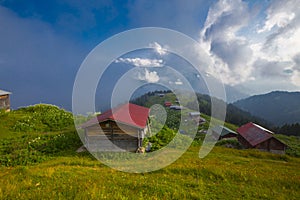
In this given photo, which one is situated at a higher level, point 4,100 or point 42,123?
point 4,100

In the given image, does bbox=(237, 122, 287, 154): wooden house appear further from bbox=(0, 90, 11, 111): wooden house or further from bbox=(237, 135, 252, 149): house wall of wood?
bbox=(0, 90, 11, 111): wooden house

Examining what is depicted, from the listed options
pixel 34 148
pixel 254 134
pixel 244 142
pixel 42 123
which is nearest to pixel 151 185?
pixel 34 148

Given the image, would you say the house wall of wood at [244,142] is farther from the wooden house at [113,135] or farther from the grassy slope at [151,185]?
the grassy slope at [151,185]

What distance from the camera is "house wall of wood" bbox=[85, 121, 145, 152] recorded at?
2081cm

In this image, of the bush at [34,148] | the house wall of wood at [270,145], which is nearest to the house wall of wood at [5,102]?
the bush at [34,148]

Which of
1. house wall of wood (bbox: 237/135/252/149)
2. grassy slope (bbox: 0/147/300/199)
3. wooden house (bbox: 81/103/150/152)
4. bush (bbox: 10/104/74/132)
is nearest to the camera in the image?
grassy slope (bbox: 0/147/300/199)

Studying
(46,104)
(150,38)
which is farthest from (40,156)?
(46,104)

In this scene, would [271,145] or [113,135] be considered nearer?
[113,135]

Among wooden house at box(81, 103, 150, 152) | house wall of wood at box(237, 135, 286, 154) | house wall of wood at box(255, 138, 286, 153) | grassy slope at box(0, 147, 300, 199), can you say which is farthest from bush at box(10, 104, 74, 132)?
house wall of wood at box(255, 138, 286, 153)

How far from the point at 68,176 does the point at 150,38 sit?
514 inches

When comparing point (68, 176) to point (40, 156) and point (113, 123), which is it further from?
point (113, 123)

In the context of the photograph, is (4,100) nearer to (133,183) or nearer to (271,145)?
(133,183)

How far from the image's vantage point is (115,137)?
Answer: 826 inches

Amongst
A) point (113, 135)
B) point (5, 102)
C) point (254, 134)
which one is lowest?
point (254, 134)
